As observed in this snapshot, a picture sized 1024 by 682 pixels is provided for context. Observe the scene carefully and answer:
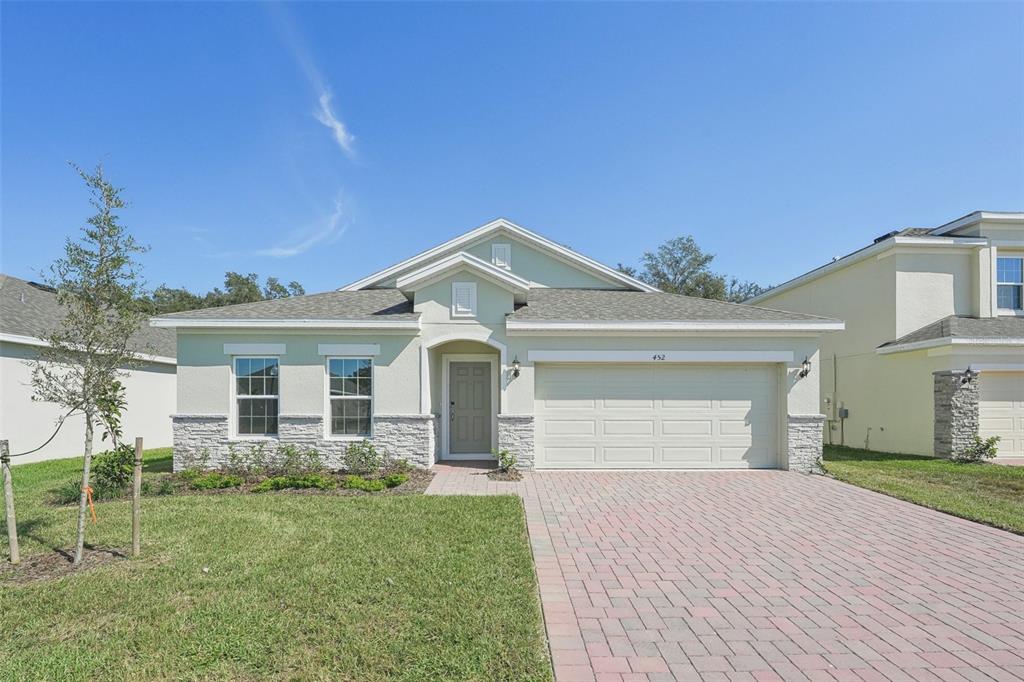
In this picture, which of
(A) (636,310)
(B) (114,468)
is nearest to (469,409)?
(A) (636,310)

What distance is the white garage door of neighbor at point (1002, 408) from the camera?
12594 millimetres

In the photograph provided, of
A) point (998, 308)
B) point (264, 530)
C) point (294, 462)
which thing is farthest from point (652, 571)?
point (998, 308)

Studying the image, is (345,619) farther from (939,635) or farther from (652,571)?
(939,635)

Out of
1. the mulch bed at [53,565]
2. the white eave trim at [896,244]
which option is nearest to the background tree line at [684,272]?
the white eave trim at [896,244]

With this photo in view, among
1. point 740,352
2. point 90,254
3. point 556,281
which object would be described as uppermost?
point 556,281

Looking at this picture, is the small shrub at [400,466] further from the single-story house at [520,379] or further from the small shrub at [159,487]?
the small shrub at [159,487]

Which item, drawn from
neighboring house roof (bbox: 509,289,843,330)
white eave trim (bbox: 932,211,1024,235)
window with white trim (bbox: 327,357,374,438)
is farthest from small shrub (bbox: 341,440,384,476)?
white eave trim (bbox: 932,211,1024,235)

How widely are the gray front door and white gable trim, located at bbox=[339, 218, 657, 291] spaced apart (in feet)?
14.2

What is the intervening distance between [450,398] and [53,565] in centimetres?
768

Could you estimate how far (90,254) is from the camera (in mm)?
5465

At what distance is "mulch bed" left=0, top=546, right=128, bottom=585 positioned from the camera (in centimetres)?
504

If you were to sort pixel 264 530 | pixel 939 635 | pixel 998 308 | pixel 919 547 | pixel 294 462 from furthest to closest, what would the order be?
pixel 998 308 < pixel 294 462 < pixel 264 530 < pixel 919 547 < pixel 939 635

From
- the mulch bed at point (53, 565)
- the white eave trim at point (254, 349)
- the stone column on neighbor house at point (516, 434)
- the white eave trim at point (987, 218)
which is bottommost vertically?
the mulch bed at point (53, 565)

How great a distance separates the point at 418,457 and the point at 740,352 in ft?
24.4
